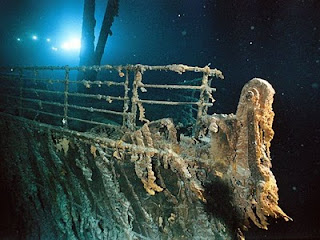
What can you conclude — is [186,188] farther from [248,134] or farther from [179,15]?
[179,15]

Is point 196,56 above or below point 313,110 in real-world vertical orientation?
above

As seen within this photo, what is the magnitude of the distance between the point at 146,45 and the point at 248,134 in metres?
68.5

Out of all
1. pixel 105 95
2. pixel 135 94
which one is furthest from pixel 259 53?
pixel 135 94

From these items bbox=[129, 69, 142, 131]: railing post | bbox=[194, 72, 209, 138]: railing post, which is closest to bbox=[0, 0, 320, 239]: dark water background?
bbox=[194, 72, 209, 138]: railing post

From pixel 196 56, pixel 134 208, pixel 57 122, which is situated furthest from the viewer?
pixel 196 56

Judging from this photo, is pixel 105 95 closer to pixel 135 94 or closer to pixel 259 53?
pixel 135 94

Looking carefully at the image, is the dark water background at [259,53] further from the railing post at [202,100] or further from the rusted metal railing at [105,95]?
→ the railing post at [202,100]

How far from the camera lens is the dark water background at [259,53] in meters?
27.0

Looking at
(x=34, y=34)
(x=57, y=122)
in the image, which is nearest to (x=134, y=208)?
(x=57, y=122)

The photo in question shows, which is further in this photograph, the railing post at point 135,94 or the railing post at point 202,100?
the railing post at point 135,94

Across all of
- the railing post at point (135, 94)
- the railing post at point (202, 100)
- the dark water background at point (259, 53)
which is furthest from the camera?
the dark water background at point (259, 53)

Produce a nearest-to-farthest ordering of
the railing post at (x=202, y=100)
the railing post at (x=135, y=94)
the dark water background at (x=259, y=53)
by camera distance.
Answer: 1. the railing post at (x=202, y=100)
2. the railing post at (x=135, y=94)
3. the dark water background at (x=259, y=53)

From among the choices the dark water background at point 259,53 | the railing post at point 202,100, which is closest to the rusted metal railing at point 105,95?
the railing post at point 202,100

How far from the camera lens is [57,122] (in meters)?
5.52
